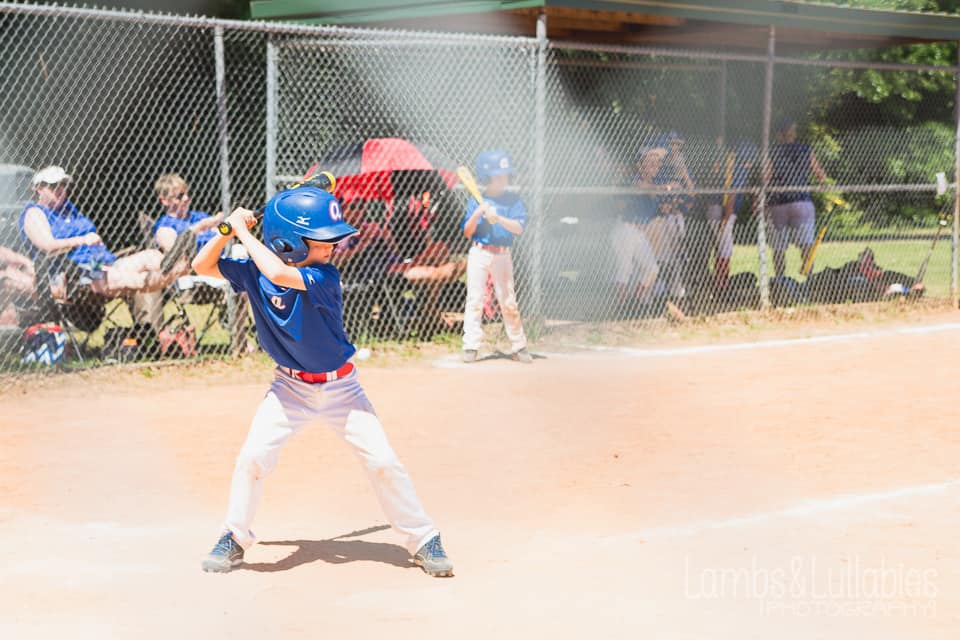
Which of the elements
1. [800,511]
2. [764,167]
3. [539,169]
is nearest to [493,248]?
[539,169]

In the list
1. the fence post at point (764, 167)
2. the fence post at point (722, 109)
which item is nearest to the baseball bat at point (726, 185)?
the fence post at point (722, 109)

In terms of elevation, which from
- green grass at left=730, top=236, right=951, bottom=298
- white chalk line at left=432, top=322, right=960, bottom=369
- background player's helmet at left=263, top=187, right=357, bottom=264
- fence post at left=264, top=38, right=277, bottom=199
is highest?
fence post at left=264, top=38, right=277, bottom=199

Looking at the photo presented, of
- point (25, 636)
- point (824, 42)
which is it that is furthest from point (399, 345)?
point (824, 42)

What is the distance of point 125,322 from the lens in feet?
39.8

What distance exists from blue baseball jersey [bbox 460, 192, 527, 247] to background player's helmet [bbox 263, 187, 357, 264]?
4966mm

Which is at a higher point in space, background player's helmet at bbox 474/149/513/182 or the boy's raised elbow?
background player's helmet at bbox 474/149/513/182

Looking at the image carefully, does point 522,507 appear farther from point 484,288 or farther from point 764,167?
point 764,167

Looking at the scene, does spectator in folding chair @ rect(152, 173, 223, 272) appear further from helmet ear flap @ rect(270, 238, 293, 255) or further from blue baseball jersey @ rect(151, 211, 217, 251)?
helmet ear flap @ rect(270, 238, 293, 255)

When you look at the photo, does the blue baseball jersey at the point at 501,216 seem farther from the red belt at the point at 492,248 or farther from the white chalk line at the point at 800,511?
the white chalk line at the point at 800,511

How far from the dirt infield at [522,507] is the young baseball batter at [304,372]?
0.67 feet

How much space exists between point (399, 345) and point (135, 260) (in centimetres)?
234

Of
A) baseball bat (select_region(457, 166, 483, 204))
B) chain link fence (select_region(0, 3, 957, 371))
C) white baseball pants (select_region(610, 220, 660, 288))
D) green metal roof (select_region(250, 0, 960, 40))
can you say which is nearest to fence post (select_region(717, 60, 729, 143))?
chain link fence (select_region(0, 3, 957, 371))

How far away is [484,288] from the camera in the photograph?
9.83 meters

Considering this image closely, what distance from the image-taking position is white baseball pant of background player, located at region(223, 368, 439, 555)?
15.6ft
